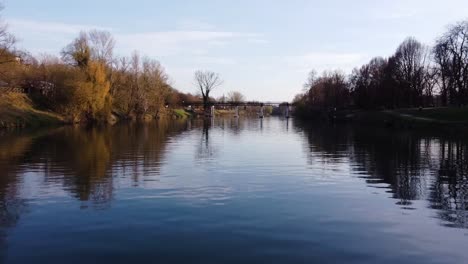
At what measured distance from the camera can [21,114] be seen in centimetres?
7538

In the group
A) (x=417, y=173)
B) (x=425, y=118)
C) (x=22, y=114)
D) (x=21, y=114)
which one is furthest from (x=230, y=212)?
(x=425, y=118)

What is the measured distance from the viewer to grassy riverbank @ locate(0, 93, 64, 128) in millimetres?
66537

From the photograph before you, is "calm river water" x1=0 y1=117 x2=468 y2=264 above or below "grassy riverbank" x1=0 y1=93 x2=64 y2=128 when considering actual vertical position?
below

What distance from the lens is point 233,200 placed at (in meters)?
17.1

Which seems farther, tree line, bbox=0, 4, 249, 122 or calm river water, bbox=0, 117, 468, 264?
tree line, bbox=0, 4, 249, 122

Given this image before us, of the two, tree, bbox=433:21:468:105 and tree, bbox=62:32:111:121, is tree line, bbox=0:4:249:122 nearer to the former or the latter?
tree, bbox=62:32:111:121

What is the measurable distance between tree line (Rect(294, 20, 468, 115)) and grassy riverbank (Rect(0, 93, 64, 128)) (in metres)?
68.4

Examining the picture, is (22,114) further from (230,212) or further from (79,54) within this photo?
(230,212)

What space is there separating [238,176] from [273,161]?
697 centimetres

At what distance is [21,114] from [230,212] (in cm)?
6905

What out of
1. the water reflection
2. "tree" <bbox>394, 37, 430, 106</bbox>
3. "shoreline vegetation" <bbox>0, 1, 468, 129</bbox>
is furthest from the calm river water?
"tree" <bbox>394, 37, 430, 106</bbox>

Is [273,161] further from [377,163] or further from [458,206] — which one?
[458,206]

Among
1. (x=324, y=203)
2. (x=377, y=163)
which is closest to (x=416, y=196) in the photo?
(x=324, y=203)

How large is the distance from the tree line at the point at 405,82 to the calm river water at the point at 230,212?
214 ft
